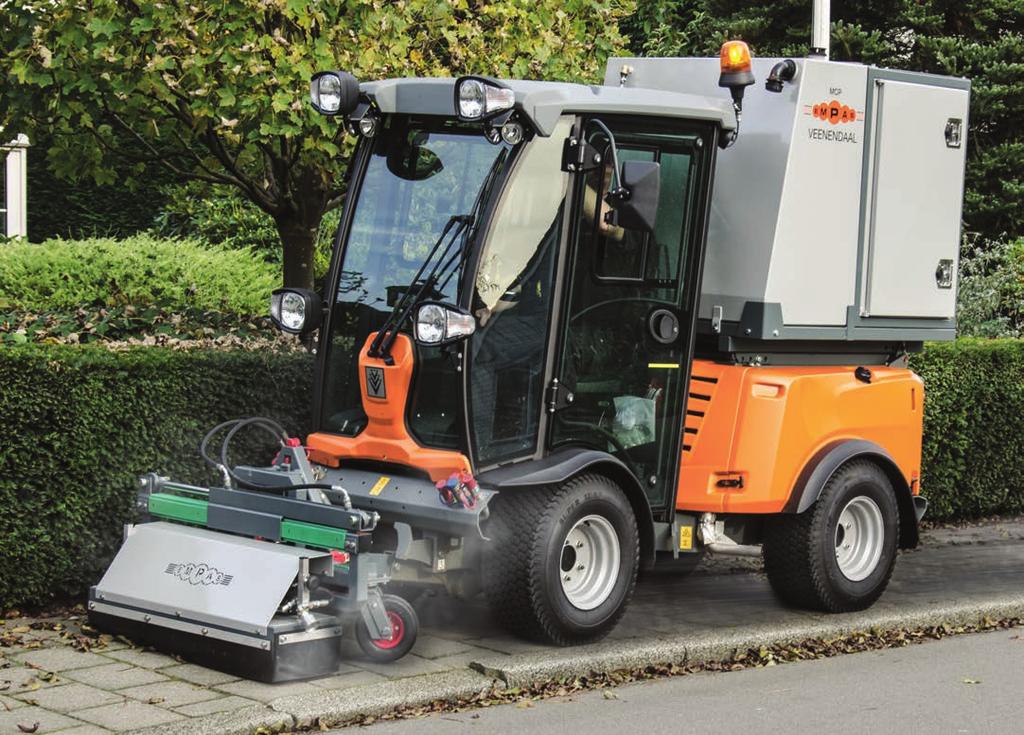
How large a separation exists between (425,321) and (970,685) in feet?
9.23

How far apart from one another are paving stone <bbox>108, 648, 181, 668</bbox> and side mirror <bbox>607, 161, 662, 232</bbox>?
8.65 feet

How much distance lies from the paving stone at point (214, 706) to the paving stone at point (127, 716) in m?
0.05

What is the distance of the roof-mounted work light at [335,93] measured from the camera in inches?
273

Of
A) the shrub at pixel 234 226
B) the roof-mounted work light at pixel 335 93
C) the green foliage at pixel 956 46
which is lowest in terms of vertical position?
the roof-mounted work light at pixel 335 93

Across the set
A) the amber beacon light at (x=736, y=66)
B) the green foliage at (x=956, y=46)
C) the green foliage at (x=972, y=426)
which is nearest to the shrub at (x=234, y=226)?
the green foliage at (x=956, y=46)

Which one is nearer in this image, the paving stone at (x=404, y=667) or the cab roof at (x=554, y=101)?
the paving stone at (x=404, y=667)

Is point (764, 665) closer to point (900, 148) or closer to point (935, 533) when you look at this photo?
point (900, 148)

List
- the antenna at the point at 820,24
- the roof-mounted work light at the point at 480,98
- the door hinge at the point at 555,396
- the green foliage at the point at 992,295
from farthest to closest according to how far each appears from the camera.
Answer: the green foliage at the point at 992,295, the antenna at the point at 820,24, the door hinge at the point at 555,396, the roof-mounted work light at the point at 480,98

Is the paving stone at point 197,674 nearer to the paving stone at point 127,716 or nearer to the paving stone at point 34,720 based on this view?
the paving stone at point 127,716

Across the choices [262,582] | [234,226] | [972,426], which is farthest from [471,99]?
[234,226]

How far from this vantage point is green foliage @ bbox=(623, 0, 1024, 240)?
15.8 metres

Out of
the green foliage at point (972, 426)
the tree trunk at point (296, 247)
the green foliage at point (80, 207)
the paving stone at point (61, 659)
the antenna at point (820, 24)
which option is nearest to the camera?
the paving stone at point (61, 659)

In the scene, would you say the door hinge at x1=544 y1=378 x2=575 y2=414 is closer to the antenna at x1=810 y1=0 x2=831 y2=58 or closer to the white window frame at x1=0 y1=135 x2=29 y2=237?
the antenna at x1=810 y1=0 x2=831 y2=58

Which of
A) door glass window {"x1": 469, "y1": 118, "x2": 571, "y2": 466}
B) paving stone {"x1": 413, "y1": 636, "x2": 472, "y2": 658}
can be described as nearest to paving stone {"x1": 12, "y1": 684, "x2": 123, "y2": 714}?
paving stone {"x1": 413, "y1": 636, "x2": 472, "y2": 658}
